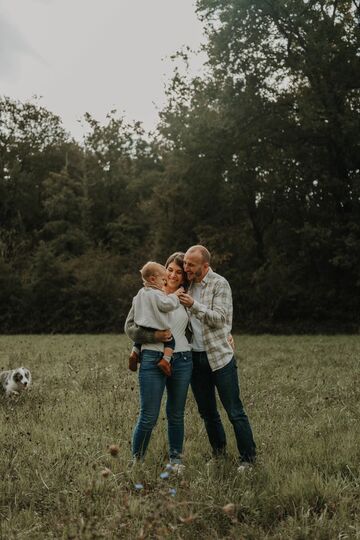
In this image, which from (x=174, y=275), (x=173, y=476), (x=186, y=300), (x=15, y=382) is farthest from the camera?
(x=15, y=382)

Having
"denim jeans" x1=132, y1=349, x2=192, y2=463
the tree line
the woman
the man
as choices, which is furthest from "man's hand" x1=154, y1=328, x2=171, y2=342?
the tree line

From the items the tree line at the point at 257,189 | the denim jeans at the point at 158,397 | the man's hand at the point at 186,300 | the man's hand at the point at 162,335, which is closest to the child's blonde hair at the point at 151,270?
the man's hand at the point at 186,300

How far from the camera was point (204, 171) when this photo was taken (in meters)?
28.9

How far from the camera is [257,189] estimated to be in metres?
29.0

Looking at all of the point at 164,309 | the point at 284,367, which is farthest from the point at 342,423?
the point at 284,367

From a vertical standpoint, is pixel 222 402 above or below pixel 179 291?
below

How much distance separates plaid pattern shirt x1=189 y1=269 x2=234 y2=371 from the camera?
5.18 metres

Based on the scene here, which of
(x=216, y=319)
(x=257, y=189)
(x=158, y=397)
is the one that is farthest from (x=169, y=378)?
(x=257, y=189)

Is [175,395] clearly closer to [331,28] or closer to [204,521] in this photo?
[204,521]

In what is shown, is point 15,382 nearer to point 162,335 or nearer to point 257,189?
point 162,335

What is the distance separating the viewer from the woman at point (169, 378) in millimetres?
5117

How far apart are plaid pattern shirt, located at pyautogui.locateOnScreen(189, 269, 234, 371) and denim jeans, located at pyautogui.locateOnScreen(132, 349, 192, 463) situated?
242mm

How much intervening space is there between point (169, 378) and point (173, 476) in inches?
37.1

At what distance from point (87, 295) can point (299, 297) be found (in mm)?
12581
